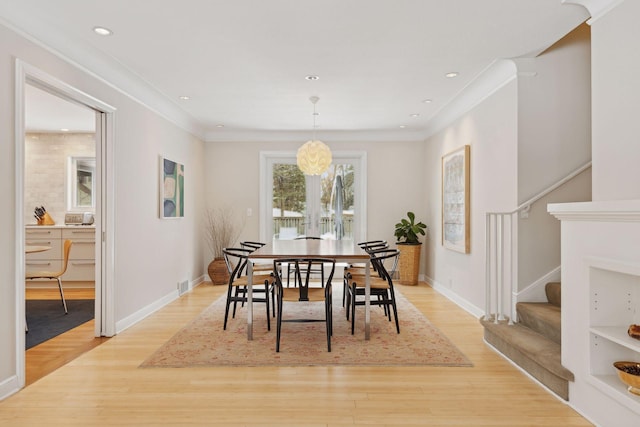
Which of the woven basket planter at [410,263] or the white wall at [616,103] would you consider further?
the woven basket planter at [410,263]

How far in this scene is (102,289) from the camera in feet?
12.7

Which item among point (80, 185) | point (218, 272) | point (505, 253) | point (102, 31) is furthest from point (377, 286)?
point (80, 185)

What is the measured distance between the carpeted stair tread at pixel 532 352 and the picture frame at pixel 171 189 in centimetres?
381

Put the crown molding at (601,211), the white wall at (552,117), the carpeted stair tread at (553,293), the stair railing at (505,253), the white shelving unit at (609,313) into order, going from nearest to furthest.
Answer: the crown molding at (601,211), the white shelving unit at (609,313), the carpeted stair tread at (553,293), the stair railing at (505,253), the white wall at (552,117)

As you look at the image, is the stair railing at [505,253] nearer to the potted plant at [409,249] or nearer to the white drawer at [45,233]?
the potted plant at [409,249]

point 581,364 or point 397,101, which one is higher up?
point 397,101

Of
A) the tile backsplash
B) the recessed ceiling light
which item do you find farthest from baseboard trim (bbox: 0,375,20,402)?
the tile backsplash

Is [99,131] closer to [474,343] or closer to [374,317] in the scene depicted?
[374,317]

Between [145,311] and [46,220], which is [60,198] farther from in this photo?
[145,311]

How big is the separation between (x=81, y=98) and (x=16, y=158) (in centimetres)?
94

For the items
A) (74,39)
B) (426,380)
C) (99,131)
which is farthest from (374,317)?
(74,39)

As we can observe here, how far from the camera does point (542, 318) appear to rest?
3.23 m

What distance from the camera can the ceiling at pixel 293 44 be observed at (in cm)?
278

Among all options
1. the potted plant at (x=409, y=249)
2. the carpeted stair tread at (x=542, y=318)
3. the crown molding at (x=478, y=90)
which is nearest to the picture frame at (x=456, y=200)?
the crown molding at (x=478, y=90)
